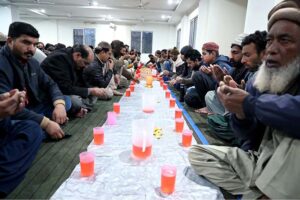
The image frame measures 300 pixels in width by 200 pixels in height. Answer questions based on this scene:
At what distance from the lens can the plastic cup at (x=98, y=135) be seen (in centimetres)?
200

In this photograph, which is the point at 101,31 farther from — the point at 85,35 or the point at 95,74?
the point at 95,74

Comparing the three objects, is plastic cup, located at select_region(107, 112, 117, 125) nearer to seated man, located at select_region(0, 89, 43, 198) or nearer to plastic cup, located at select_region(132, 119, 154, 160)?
plastic cup, located at select_region(132, 119, 154, 160)

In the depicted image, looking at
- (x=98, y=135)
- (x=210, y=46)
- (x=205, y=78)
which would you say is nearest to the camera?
(x=98, y=135)

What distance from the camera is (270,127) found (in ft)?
4.18

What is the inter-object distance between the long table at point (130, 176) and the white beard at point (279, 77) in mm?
684

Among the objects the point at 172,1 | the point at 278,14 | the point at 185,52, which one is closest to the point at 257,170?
the point at 278,14

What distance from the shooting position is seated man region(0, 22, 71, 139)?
1.93 m

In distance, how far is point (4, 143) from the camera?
147 cm

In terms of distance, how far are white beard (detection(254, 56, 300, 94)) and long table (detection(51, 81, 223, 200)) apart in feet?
2.25

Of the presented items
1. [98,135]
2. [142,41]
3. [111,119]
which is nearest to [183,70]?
[111,119]

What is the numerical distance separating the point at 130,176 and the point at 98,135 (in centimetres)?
57

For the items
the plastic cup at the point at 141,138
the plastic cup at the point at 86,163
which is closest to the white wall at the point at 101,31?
the plastic cup at the point at 141,138

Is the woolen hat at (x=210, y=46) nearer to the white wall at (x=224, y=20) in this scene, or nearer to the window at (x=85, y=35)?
the white wall at (x=224, y=20)

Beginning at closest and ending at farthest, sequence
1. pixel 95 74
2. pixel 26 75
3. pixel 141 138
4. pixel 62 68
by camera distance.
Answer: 1. pixel 141 138
2. pixel 26 75
3. pixel 62 68
4. pixel 95 74
